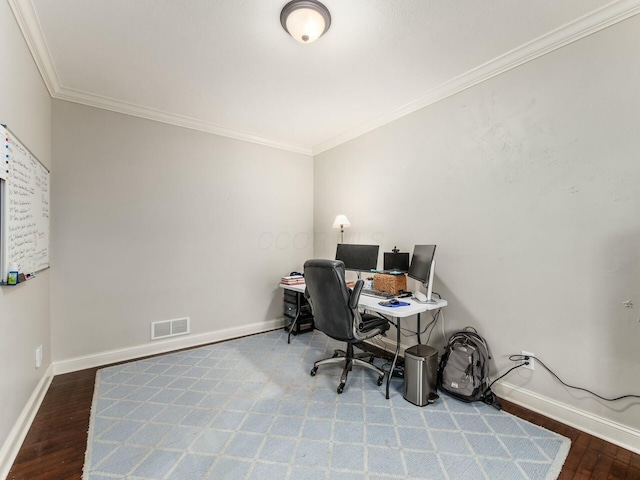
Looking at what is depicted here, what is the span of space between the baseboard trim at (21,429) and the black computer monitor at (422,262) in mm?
2781

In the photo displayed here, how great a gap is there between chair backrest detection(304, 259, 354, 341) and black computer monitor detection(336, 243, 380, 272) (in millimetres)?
845

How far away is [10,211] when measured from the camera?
1.62m

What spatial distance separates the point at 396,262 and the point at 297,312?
1409mm

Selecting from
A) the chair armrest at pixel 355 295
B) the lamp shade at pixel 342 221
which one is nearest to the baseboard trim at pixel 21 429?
the chair armrest at pixel 355 295

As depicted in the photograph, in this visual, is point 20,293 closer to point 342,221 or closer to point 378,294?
point 378,294

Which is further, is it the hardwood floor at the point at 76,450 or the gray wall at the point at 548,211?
the gray wall at the point at 548,211

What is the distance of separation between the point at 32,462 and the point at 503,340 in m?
3.08

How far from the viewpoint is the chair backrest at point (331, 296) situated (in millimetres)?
2207

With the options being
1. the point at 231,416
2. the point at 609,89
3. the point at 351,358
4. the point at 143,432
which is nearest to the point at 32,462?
the point at 143,432

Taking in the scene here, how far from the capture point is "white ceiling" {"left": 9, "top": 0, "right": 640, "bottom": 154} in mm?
1760

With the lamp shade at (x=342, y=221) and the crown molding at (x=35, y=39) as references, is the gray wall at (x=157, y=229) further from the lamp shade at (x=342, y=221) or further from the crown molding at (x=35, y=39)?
the lamp shade at (x=342, y=221)

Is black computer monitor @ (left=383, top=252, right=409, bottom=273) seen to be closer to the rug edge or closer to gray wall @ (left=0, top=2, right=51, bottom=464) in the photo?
the rug edge

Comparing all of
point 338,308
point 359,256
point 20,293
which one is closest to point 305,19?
point 338,308

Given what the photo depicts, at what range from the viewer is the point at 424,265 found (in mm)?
2469
